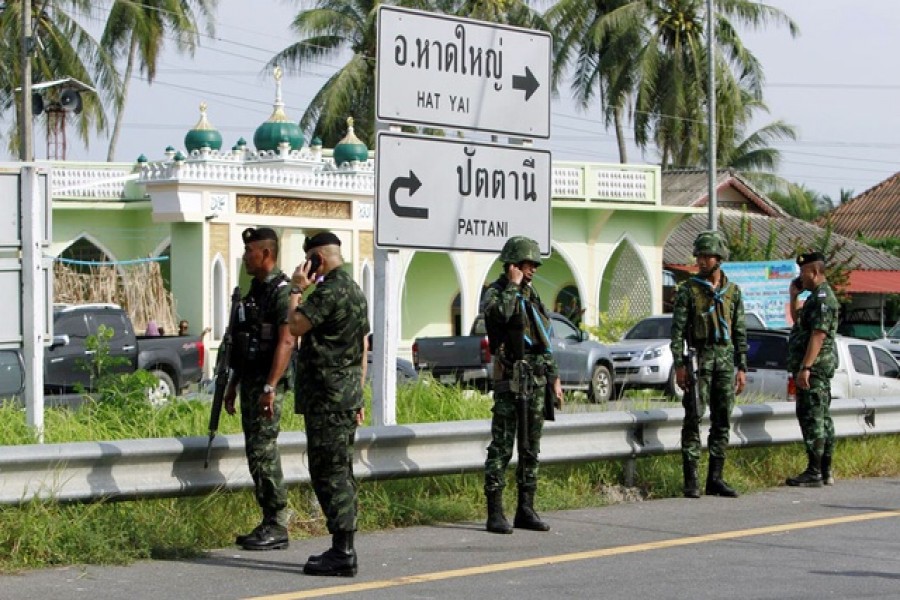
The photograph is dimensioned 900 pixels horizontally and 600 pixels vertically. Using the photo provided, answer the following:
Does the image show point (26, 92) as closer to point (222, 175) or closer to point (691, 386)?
point (222, 175)

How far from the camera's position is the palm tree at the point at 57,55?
39.1m

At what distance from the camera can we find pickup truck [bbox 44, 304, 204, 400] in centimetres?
2178

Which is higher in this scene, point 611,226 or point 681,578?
point 611,226

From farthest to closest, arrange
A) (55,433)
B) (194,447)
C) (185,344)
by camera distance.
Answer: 1. (185,344)
2. (55,433)
3. (194,447)

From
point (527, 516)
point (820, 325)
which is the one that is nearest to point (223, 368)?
point (527, 516)

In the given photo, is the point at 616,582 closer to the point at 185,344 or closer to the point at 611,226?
the point at 185,344

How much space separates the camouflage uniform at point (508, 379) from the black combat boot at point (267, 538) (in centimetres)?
147

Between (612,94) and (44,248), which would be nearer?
(44,248)

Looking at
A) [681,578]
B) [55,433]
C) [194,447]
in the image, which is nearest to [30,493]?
[194,447]

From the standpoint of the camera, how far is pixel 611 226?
134 feet

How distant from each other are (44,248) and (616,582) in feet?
15.7

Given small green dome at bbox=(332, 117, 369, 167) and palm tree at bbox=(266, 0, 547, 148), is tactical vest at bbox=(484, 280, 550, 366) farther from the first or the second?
palm tree at bbox=(266, 0, 547, 148)

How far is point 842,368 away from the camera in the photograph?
2091 cm

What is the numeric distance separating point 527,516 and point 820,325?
149 inches
